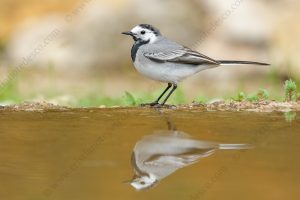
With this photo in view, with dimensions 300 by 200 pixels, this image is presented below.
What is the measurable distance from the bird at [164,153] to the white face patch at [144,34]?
6.74ft

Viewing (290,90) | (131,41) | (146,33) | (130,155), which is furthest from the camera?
(131,41)

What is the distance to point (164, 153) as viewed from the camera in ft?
15.2

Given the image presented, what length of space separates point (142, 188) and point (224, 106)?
2.67 m

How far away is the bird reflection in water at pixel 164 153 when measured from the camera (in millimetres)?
4117

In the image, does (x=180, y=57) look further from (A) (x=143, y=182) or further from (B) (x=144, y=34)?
(A) (x=143, y=182)

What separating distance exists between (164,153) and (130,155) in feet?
0.67

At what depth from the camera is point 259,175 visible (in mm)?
4086

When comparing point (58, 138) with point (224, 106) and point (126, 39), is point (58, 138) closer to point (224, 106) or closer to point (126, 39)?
point (224, 106)

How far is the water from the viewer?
3.81 metres

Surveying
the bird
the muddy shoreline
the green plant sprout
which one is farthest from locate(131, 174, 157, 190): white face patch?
the green plant sprout

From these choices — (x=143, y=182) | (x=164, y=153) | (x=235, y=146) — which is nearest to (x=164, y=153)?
(x=164, y=153)

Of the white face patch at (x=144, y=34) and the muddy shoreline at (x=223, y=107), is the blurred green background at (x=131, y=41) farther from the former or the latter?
the muddy shoreline at (x=223, y=107)

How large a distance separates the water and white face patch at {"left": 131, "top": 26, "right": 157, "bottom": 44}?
118cm

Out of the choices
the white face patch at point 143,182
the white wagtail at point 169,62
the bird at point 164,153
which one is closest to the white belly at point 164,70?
the white wagtail at point 169,62
